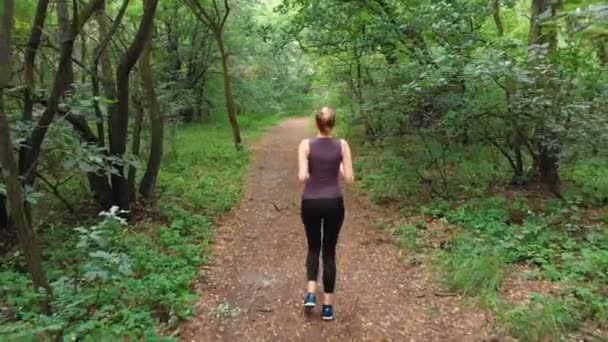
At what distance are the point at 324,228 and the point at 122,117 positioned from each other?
5.03 meters

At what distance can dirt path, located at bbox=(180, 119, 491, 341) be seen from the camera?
187 inches

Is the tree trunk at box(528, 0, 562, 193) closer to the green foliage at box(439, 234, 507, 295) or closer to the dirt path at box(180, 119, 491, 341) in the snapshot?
the green foliage at box(439, 234, 507, 295)

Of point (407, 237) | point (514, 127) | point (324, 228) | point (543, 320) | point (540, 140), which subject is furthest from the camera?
point (514, 127)

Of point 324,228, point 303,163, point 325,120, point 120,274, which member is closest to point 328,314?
point 324,228

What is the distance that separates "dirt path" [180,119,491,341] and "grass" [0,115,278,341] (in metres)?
0.31

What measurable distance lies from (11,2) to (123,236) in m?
3.97

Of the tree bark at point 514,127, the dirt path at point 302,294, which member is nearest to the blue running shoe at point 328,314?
the dirt path at point 302,294

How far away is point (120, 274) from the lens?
5.25m

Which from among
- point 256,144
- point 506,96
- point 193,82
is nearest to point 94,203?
point 506,96

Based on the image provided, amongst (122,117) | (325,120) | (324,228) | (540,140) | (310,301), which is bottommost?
(310,301)

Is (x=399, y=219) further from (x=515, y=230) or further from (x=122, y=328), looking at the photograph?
(x=122, y=328)

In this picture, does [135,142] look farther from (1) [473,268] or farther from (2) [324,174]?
(1) [473,268]

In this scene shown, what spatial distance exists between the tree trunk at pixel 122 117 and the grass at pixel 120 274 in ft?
2.17

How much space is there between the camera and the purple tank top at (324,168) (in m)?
4.62
